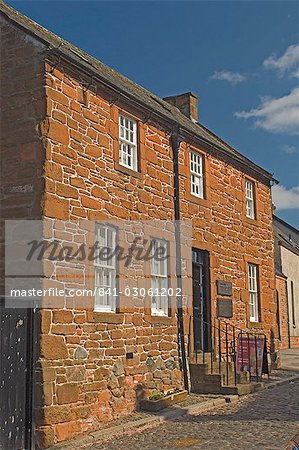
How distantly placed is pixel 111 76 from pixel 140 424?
28.2 feet

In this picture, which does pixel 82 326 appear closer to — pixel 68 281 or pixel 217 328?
pixel 68 281

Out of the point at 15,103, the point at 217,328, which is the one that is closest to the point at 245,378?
the point at 217,328

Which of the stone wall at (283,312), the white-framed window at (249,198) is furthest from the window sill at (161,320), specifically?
the stone wall at (283,312)

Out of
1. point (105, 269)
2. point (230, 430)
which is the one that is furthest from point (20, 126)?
point (230, 430)

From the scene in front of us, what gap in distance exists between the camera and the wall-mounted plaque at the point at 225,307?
631 inches

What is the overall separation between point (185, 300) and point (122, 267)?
2884mm

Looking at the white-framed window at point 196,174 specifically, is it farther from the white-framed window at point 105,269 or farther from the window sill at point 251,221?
the white-framed window at point 105,269

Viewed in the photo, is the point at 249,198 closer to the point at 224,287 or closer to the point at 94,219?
the point at 224,287

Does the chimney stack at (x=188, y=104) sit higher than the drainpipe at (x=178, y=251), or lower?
higher

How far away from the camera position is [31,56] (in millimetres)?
10992

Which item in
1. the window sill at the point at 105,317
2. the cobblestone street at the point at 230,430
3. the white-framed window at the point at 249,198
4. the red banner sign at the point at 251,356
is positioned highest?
the white-framed window at the point at 249,198

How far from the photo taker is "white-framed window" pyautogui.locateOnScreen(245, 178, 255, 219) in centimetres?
1891

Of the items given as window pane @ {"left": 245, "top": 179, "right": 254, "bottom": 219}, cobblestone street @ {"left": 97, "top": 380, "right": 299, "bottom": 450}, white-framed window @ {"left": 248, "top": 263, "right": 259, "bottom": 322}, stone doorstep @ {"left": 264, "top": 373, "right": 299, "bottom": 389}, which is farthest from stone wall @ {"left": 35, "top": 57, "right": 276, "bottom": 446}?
window pane @ {"left": 245, "top": 179, "right": 254, "bottom": 219}

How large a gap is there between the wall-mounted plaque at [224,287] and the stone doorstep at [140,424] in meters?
3.40
